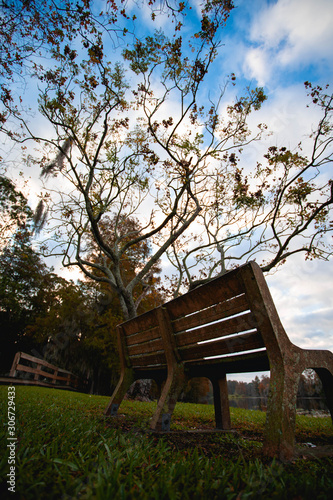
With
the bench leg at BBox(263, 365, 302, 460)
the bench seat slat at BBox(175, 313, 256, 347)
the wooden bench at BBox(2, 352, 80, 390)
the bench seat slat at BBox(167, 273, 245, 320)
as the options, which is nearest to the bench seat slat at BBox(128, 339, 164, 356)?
the bench seat slat at BBox(175, 313, 256, 347)

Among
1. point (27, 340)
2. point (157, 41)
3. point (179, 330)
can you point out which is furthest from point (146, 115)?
point (27, 340)

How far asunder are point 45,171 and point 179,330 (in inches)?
405

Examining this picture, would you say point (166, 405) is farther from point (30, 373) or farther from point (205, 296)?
point (30, 373)

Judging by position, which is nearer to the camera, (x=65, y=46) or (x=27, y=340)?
(x=65, y=46)

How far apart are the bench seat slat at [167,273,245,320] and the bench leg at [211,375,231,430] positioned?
105 centimetres

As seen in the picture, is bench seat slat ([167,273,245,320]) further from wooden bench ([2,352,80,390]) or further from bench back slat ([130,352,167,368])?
wooden bench ([2,352,80,390])

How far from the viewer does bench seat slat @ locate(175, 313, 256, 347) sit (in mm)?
1813

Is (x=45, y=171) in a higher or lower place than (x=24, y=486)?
higher

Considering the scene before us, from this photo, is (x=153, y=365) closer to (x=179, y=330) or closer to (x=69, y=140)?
(x=179, y=330)

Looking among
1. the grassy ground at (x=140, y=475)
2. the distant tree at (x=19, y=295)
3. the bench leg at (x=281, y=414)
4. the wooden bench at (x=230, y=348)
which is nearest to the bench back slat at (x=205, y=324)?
the wooden bench at (x=230, y=348)

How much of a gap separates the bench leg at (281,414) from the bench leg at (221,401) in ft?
4.34

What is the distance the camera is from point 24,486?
3.40ft

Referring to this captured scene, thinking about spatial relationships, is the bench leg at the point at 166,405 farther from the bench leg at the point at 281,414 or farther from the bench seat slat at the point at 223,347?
the bench leg at the point at 281,414

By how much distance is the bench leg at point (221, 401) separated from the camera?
2.87 meters
